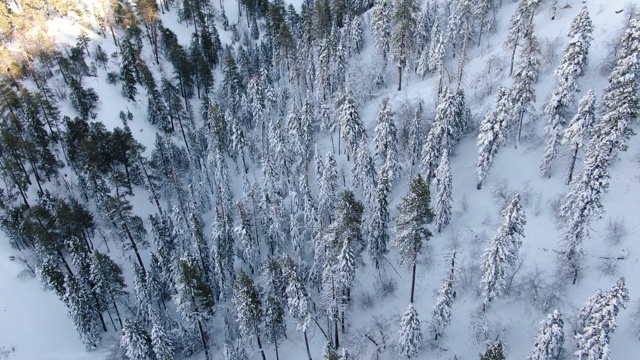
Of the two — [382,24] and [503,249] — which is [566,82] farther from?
[382,24]

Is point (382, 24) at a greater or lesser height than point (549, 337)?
greater

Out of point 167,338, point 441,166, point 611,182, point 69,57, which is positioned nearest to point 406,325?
point 441,166

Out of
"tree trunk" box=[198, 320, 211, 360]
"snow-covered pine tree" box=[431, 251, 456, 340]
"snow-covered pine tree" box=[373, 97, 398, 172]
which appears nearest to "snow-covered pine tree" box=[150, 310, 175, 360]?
"tree trunk" box=[198, 320, 211, 360]

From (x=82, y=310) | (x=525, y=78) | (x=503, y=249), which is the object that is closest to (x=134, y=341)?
(x=82, y=310)

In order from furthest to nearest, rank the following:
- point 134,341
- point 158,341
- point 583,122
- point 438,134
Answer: point 438,134 < point 583,122 < point 158,341 < point 134,341

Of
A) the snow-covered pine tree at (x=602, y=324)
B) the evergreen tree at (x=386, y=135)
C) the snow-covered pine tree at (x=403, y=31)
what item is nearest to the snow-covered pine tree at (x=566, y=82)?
the evergreen tree at (x=386, y=135)

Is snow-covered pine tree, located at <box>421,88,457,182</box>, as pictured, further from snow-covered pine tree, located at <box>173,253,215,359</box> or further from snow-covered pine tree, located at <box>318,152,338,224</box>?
snow-covered pine tree, located at <box>173,253,215,359</box>

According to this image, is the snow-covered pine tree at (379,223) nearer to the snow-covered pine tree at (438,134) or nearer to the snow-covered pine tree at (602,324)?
the snow-covered pine tree at (438,134)
